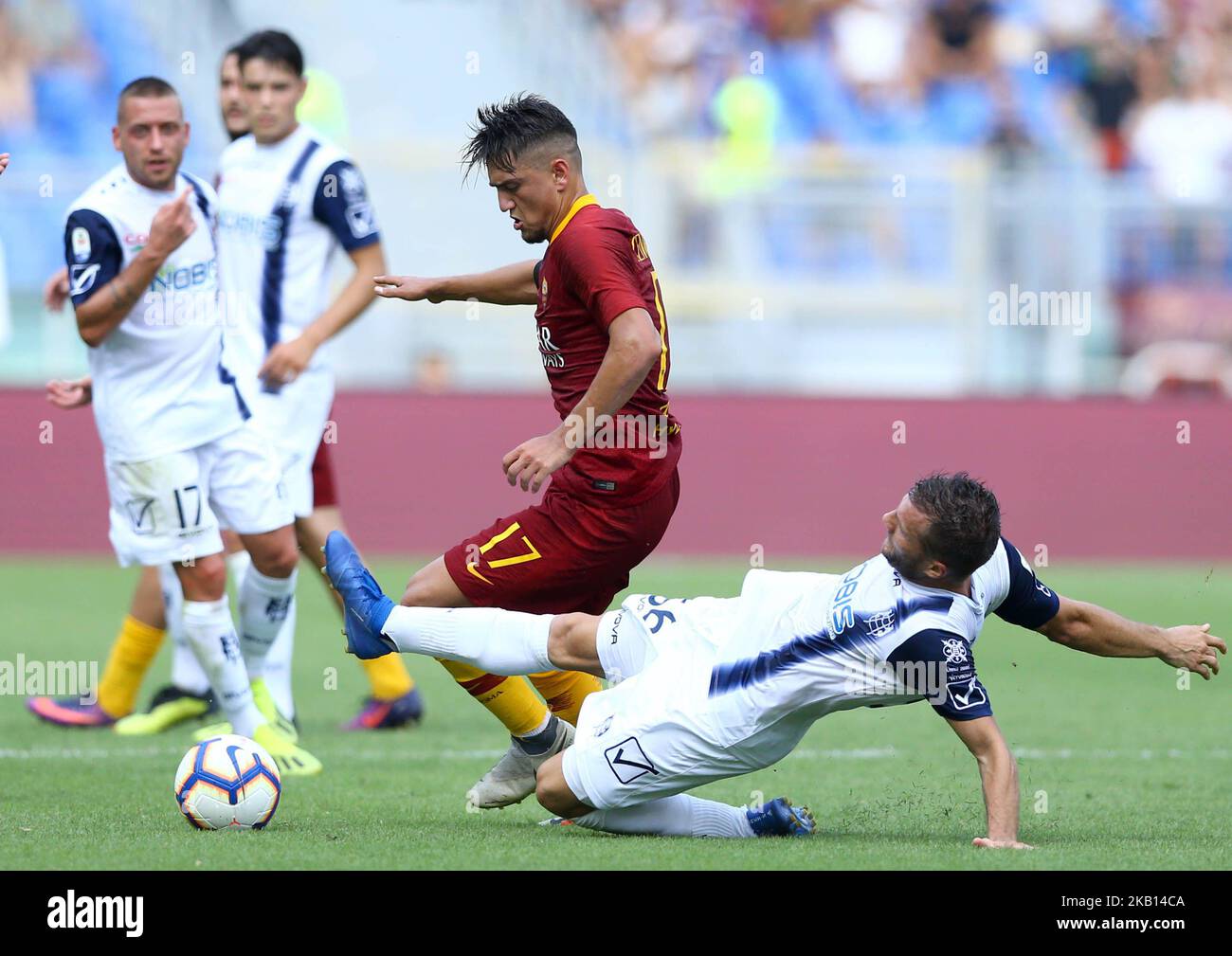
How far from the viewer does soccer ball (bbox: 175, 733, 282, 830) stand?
4.84 meters

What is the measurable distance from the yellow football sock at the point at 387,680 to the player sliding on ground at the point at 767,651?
→ 2.14 metres

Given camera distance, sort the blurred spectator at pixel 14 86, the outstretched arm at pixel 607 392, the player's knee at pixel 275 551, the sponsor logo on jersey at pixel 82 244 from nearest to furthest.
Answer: the outstretched arm at pixel 607 392 → the sponsor logo on jersey at pixel 82 244 → the player's knee at pixel 275 551 → the blurred spectator at pixel 14 86

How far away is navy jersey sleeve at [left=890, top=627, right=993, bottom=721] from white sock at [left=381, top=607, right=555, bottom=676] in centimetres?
101

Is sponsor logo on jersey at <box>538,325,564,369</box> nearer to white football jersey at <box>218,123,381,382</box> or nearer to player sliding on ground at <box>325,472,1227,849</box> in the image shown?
player sliding on ground at <box>325,472,1227,849</box>

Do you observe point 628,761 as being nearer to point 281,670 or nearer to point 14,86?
point 281,670

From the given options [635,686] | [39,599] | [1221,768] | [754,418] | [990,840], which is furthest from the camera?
[754,418]

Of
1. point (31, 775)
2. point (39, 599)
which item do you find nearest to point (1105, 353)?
point (39, 599)

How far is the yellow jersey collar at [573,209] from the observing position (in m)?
5.00

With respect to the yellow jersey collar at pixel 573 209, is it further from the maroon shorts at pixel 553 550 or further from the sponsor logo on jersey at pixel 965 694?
the sponsor logo on jersey at pixel 965 694

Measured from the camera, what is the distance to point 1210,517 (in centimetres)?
1421

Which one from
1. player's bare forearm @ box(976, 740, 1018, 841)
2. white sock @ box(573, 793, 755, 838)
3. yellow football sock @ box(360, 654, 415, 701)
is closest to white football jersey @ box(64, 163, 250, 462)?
yellow football sock @ box(360, 654, 415, 701)

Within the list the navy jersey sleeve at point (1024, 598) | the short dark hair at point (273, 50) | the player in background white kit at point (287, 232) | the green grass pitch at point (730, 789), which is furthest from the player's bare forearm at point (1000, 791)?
the short dark hair at point (273, 50)

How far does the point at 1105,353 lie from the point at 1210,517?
1571 millimetres

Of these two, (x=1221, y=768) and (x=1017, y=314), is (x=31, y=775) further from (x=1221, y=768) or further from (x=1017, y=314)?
(x=1017, y=314)
